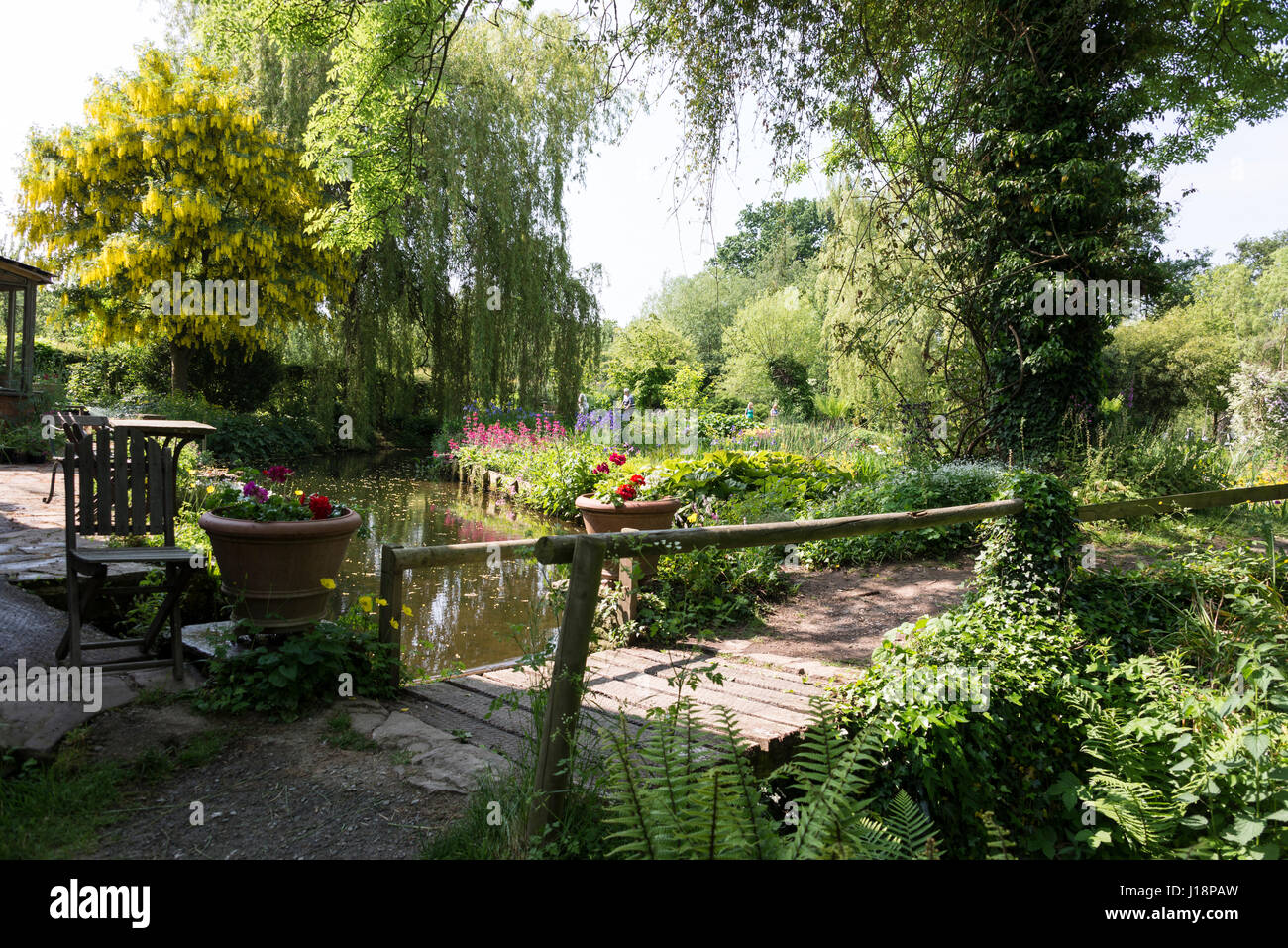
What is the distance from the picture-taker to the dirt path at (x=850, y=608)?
501cm

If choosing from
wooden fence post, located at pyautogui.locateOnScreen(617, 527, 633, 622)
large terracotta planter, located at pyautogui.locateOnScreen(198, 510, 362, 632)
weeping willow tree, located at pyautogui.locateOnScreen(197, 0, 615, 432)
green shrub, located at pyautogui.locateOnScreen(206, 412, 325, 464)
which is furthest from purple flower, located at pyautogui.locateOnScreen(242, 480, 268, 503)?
green shrub, located at pyautogui.locateOnScreen(206, 412, 325, 464)

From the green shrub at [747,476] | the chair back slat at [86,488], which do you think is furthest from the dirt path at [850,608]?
the chair back slat at [86,488]

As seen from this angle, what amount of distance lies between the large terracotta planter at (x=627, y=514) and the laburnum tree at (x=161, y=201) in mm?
11047

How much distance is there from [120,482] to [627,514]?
10.1 feet

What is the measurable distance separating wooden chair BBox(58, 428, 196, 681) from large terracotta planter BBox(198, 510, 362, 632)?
0.21 m

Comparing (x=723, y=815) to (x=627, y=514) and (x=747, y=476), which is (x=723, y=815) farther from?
(x=747, y=476)

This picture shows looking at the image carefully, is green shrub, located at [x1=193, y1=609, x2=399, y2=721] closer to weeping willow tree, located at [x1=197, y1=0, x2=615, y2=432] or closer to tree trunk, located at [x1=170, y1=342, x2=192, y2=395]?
weeping willow tree, located at [x1=197, y1=0, x2=615, y2=432]

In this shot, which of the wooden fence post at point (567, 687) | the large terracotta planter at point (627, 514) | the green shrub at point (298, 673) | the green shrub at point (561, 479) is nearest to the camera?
the wooden fence post at point (567, 687)

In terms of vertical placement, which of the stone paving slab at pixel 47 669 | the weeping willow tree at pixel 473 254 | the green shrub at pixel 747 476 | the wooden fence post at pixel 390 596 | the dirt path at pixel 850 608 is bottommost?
the dirt path at pixel 850 608

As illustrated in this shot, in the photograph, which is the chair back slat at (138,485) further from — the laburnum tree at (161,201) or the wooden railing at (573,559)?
the laburnum tree at (161,201)

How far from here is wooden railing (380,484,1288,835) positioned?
2330 millimetres

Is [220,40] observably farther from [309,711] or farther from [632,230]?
[309,711]

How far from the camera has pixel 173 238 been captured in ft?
45.9
